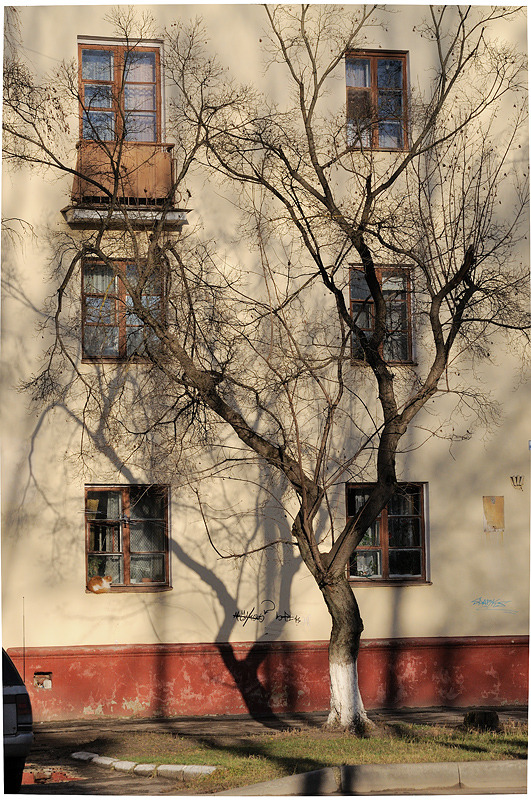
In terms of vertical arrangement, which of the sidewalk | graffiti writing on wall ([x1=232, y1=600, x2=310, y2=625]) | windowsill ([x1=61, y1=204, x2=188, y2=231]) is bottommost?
the sidewalk

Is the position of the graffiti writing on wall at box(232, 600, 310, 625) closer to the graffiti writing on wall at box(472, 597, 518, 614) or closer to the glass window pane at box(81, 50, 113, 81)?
the graffiti writing on wall at box(472, 597, 518, 614)

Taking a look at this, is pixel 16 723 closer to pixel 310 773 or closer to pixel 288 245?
pixel 310 773

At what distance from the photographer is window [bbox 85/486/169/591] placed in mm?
12102

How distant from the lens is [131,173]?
39.3 ft

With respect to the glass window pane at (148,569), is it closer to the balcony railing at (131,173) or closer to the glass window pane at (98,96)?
the balcony railing at (131,173)

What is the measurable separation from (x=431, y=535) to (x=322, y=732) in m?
3.77

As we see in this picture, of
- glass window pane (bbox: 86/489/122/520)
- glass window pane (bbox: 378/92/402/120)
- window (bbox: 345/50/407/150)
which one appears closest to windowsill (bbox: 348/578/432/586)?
glass window pane (bbox: 86/489/122/520)

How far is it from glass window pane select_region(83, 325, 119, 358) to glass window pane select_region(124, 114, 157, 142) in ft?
7.94

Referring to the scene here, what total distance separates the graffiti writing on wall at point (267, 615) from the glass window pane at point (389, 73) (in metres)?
6.89

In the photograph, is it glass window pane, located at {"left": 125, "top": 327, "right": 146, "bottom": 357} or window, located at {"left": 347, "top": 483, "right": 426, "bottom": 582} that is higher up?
glass window pane, located at {"left": 125, "top": 327, "right": 146, "bottom": 357}

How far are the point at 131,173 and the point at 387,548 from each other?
5.71 meters

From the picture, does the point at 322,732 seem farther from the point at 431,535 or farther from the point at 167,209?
the point at 167,209

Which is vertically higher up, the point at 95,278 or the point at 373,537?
the point at 95,278

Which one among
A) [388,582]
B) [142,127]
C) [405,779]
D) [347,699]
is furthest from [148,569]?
[142,127]
